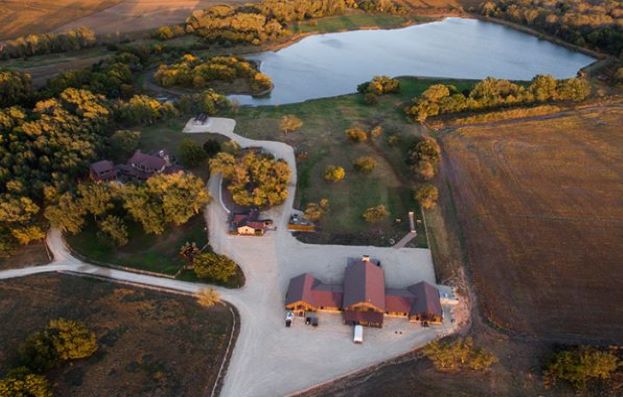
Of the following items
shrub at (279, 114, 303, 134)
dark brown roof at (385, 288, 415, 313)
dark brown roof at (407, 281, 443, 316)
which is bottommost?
dark brown roof at (385, 288, 415, 313)

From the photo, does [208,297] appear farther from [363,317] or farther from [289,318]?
[363,317]

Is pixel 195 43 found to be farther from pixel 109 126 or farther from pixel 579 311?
pixel 579 311

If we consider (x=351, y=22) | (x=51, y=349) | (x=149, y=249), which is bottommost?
(x=149, y=249)

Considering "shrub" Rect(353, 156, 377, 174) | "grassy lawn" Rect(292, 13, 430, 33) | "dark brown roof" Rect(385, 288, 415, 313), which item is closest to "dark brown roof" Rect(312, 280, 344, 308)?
"dark brown roof" Rect(385, 288, 415, 313)

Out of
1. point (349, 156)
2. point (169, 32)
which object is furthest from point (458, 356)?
point (169, 32)

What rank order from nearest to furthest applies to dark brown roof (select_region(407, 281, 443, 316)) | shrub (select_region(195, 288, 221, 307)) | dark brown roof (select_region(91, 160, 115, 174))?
1. dark brown roof (select_region(407, 281, 443, 316))
2. shrub (select_region(195, 288, 221, 307))
3. dark brown roof (select_region(91, 160, 115, 174))

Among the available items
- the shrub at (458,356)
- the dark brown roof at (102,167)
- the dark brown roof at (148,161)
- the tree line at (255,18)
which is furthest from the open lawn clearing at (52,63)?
the shrub at (458,356)

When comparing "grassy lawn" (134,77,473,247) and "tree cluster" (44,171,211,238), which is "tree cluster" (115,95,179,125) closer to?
"grassy lawn" (134,77,473,247)
